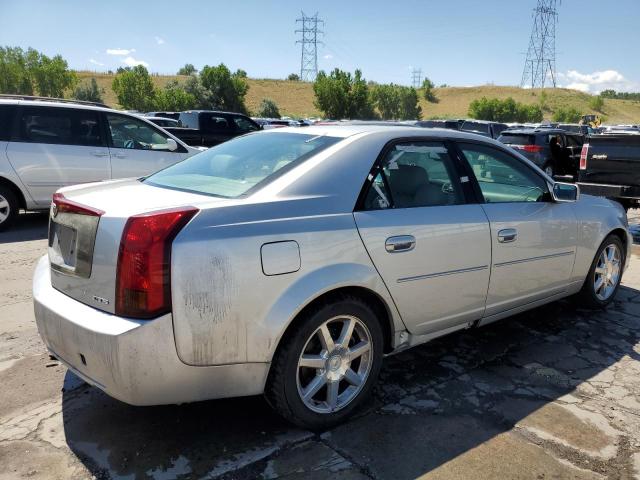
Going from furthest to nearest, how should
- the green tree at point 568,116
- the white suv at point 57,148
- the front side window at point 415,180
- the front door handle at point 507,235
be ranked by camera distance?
the green tree at point 568,116
the white suv at point 57,148
the front door handle at point 507,235
the front side window at point 415,180

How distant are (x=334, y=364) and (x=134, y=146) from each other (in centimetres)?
652

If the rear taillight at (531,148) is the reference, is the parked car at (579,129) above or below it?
above

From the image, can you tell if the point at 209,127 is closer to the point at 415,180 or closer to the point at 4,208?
the point at 4,208

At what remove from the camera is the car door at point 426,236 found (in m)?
3.02

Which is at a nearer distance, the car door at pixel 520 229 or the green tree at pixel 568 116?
the car door at pixel 520 229

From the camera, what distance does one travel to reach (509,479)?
2.58m

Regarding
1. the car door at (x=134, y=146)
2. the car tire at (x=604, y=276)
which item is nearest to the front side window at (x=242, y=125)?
the car door at (x=134, y=146)

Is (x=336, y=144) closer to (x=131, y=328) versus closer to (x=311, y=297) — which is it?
(x=311, y=297)

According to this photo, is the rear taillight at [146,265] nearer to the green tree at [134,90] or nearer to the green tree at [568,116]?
the green tree at [134,90]

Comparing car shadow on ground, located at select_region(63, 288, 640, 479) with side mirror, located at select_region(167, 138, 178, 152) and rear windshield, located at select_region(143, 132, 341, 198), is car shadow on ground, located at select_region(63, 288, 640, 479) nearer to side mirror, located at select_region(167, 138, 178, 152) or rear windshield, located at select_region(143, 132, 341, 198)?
rear windshield, located at select_region(143, 132, 341, 198)

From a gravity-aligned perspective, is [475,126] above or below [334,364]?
above

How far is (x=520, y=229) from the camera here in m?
3.80

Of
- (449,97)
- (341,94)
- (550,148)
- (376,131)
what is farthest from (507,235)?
(449,97)

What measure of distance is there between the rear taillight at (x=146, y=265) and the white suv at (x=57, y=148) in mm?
6004
